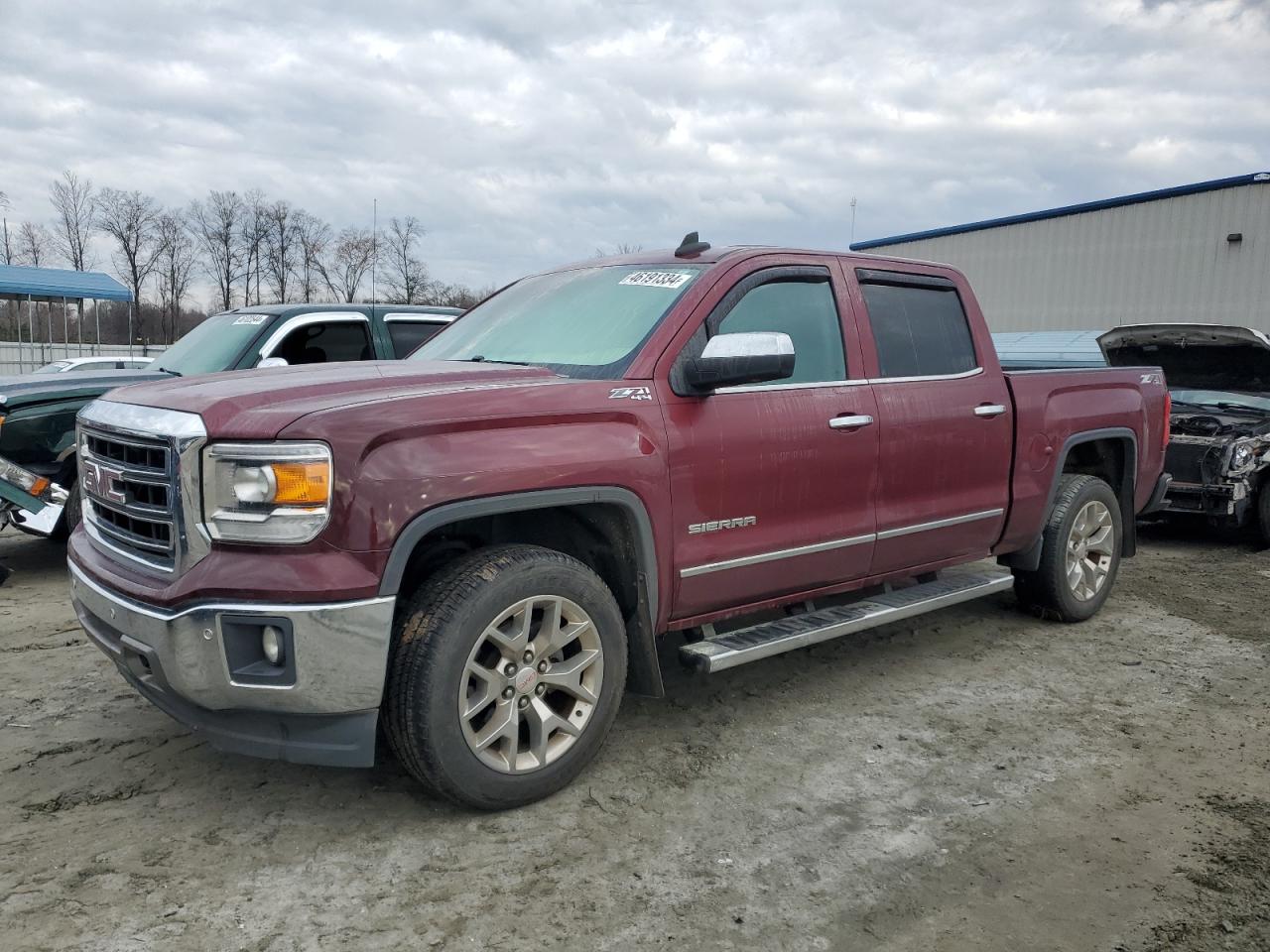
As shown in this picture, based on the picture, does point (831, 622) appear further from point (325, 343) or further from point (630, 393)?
point (325, 343)

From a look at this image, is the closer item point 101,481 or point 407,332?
point 101,481

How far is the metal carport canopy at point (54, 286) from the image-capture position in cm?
2220

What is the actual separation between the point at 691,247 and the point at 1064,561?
2965mm

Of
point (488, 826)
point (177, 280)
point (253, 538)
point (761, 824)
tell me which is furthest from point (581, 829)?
point (177, 280)

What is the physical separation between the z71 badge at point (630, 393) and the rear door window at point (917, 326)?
4.51 ft

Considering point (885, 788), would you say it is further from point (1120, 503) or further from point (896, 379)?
point (1120, 503)

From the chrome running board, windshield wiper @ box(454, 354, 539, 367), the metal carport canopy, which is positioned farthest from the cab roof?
the metal carport canopy

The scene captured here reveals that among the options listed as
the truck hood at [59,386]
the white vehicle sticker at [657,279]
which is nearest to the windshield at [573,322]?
the white vehicle sticker at [657,279]

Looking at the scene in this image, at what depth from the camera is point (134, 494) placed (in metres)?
3.16

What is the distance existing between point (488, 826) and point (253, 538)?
1.18 meters

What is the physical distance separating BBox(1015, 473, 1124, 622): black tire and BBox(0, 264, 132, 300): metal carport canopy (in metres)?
23.2

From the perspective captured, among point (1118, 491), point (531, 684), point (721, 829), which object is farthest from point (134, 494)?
point (1118, 491)

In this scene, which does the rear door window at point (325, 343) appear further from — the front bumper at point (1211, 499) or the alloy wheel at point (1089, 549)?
the front bumper at point (1211, 499)

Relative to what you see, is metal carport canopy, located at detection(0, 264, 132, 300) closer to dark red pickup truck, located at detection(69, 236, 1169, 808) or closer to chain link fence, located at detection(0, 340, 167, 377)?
chain link fence, located at detection(0, 340, 167, 377)
